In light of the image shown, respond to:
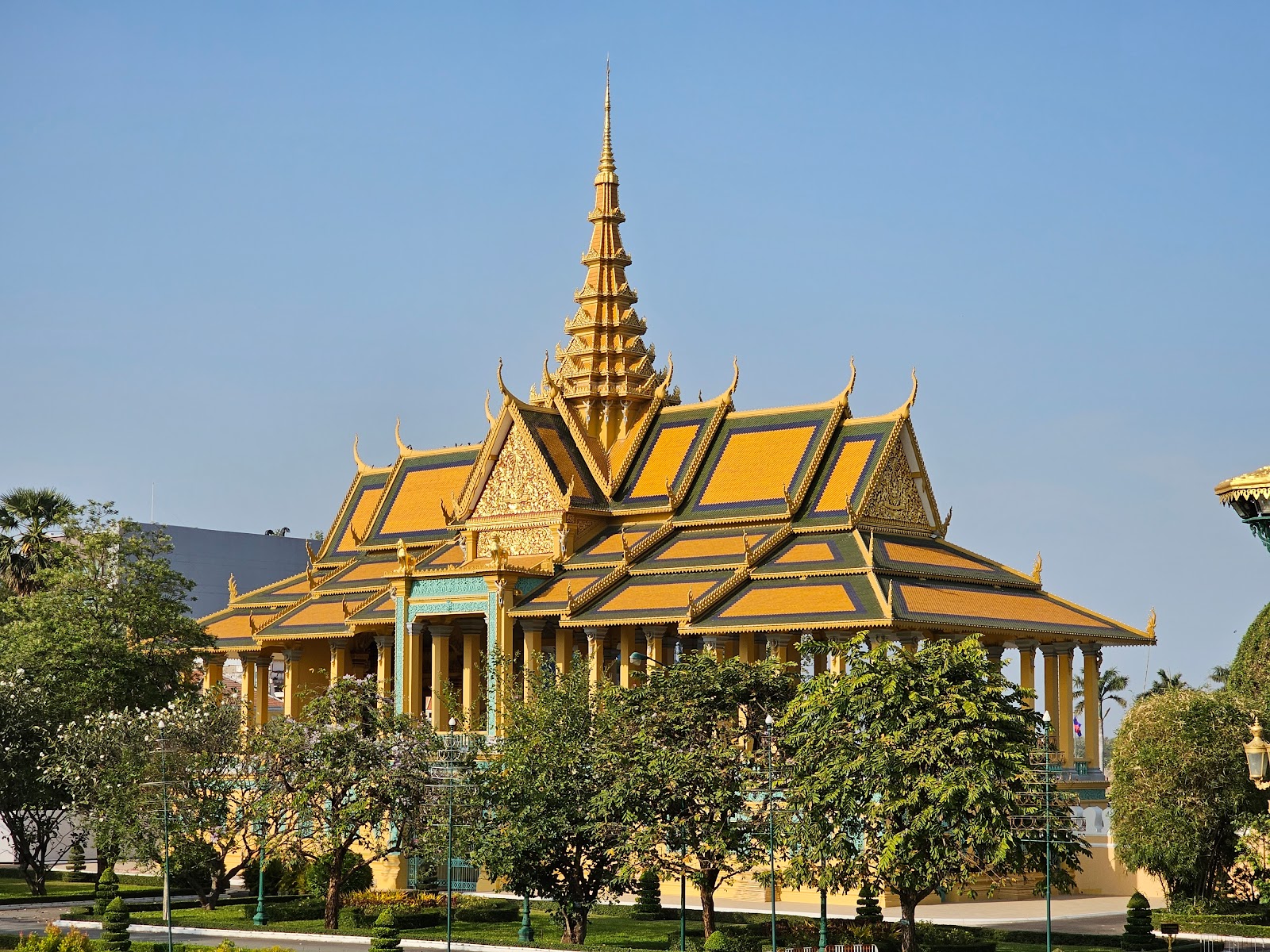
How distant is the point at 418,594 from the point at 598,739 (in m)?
18.1

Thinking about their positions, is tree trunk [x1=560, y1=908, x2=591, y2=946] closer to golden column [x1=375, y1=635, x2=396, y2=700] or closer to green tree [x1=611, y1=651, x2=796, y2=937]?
green tree [x1=611, y1=651, x2=796, y2=937]

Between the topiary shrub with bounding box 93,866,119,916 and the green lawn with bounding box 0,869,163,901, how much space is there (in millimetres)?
2147

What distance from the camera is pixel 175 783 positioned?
4334cm

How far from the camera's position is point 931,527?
53438 millimetres

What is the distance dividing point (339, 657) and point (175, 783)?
17.1m

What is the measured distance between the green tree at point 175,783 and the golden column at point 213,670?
55.3 feet

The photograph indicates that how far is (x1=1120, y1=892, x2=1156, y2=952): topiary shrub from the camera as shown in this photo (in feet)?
114

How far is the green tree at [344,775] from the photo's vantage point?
4044 centimetres

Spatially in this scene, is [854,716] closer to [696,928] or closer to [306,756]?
[696,928]

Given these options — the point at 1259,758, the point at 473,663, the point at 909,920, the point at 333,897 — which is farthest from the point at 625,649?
the point at 1259,758

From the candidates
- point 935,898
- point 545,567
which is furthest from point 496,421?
point 935,898

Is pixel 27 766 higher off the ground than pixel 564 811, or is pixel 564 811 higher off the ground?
pixel 27 766

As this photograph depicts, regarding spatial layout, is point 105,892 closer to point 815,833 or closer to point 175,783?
point 175,783

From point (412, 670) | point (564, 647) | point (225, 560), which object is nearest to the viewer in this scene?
point (564, 647)
